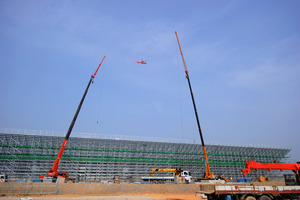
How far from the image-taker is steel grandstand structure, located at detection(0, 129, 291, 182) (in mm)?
47906

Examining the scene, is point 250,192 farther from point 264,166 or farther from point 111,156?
point 111,156

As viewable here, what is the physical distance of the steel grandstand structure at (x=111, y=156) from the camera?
47.9 metres

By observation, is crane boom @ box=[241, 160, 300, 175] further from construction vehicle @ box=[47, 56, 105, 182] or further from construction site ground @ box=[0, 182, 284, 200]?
construction vehicle @ box=[47, 56, 105, 182]

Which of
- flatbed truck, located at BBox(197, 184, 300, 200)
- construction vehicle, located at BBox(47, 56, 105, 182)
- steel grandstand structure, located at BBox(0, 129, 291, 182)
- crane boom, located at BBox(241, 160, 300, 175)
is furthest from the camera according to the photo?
steel grandstand structure, located at BBox(0, 129, 291, 182)

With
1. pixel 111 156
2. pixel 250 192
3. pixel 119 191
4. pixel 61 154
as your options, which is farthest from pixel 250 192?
pixel 111 156

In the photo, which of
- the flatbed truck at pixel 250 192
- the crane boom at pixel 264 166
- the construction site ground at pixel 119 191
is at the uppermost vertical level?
the crane boom at pixel 264 166

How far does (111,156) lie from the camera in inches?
2120

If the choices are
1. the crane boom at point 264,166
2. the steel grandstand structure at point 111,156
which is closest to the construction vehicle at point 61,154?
the steel grandstand structure at point 111,156

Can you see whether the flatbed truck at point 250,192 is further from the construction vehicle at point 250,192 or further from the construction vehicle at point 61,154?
the construction vehicle at point 61,154

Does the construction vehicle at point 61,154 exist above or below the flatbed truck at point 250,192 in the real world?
above

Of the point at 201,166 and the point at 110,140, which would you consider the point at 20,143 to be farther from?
the point at 201,166

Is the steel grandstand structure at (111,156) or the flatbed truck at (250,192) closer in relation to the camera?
the flatbed truck at (250,192)

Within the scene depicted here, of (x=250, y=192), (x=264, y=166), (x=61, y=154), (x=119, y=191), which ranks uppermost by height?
(x=61, y=154)

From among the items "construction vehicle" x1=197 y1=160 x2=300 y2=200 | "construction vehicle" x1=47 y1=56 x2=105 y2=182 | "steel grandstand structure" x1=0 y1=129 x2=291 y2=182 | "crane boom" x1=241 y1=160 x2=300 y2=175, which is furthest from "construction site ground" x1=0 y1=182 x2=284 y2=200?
"steel grandstand structure" x1=0 y1=129 x2=291 y2=182
